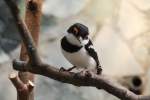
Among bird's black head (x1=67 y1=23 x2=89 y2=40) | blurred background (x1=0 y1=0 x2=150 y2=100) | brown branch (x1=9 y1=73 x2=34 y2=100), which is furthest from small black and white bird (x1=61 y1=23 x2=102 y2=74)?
blurred background (x1=0 y1=0 x2=150 y2=100)

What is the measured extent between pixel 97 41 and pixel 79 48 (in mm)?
1449

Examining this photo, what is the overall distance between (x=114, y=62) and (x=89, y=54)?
1.43 metres

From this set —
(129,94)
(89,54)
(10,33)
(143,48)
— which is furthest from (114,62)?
(129,94)

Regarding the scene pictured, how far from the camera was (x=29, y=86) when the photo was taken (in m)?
1.78

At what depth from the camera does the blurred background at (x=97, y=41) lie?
315 cm

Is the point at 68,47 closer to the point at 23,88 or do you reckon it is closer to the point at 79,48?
the point at 79,48

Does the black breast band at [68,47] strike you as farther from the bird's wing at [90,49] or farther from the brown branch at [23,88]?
the brown branch at [23,88]

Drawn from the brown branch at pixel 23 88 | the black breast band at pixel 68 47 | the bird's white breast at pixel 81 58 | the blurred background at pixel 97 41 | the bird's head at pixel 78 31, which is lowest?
the blurred background at pixel 97 41

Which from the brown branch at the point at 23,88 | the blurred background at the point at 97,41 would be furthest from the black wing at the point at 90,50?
the blurred background at the point at 97,41

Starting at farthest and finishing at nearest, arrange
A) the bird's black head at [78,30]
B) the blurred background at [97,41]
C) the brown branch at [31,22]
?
the blurred background at [97,41] < the brown branch at [31,22] < the bird's black head at [78,30]

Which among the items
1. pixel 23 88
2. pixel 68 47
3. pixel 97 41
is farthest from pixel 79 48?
pixel 97 41

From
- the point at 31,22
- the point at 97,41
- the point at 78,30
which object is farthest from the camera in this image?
the point at 97,41

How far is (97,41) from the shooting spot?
3188mm

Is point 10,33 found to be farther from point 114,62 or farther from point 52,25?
Result: point 114,62
